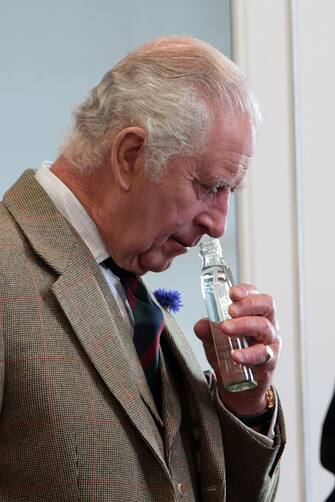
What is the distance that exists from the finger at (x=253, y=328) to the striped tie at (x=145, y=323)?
0.11 metres

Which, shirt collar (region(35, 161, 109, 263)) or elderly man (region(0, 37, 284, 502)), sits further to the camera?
shirt collar (region(35, 161, 109, 263))

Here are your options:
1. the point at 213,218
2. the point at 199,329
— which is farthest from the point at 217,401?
the point at 213,218

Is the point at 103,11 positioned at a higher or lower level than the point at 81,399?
higher

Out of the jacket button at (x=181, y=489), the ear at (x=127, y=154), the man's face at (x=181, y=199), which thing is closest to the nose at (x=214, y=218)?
the man's face at (x=181, y=199)

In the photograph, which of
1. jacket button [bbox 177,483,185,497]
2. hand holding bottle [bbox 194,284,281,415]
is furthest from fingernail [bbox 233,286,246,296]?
jacket button [bbox 177,483,185,497]

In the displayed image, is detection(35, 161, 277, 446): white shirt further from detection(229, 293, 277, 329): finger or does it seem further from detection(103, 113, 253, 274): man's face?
detection(229, 293, 277, 329): finger

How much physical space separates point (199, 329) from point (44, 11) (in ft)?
3.06

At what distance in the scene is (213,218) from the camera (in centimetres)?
131

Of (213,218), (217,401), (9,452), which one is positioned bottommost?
(217,401)

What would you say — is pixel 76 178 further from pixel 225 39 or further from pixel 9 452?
pixel 225 39

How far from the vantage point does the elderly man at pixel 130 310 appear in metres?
1.12

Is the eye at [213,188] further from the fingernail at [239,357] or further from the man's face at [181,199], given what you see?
the fingernail at [239,357]

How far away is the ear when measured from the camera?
1278 millimetres

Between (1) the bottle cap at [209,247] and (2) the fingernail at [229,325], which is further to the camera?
(1) the bottle cap at [209,247]
